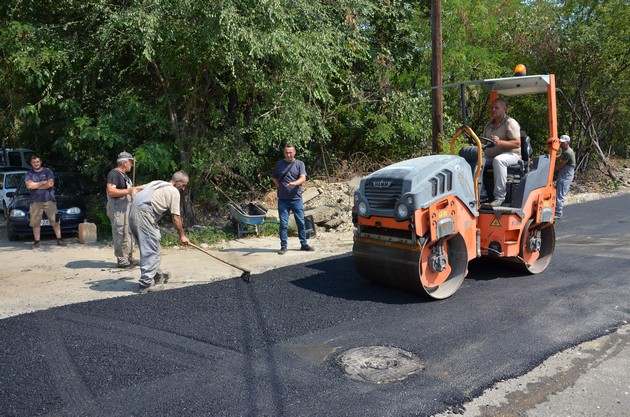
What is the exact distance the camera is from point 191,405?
12.0 feet

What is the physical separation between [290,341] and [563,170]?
9165 mm

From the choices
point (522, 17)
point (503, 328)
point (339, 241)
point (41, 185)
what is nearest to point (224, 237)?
point (339, 241)

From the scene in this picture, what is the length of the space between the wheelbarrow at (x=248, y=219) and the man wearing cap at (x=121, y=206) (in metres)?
2.46

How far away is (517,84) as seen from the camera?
6660mm

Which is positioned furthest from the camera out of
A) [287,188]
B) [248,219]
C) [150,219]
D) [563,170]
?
[563,170]

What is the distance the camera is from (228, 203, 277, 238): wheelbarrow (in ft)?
32.5

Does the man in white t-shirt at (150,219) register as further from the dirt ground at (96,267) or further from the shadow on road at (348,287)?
the shadow on road at (348,287)

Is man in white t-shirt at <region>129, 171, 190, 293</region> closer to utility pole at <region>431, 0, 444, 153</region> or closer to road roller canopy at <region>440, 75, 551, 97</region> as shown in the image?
road roller canopy at <region>440, 75, 551, 97</region>

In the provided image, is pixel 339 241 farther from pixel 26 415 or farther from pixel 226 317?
pixel 26 415

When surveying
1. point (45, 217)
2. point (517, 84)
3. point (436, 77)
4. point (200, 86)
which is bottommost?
point (45, 217)

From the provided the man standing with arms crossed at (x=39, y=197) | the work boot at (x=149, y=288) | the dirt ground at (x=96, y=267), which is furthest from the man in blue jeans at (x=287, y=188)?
the man standing with arms crossed at (x=39, y=197)

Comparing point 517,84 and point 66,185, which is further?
point 66,185

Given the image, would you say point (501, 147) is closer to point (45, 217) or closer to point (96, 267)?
point (96, 267)

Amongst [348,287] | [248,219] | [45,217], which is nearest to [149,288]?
[348,287]
